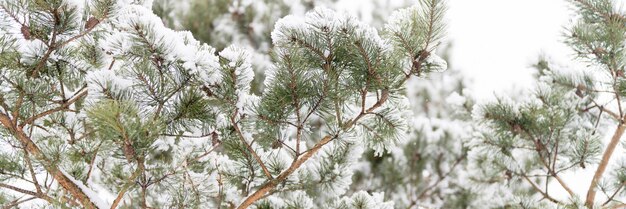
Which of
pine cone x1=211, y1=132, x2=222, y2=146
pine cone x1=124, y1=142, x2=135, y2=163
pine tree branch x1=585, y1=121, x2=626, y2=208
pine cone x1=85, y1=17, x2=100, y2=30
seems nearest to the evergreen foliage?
pine tree branch x1=585, y1=121, x2=626, y2=208

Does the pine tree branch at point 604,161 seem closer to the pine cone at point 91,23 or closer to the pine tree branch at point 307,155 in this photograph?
the pine tree branch at point 307,155

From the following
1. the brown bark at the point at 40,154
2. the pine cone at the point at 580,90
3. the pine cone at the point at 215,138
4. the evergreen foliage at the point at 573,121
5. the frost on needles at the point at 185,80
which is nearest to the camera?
the frost on needles at the point at 185,80

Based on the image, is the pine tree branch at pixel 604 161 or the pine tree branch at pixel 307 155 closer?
the pine tree branch at pixel 307 155

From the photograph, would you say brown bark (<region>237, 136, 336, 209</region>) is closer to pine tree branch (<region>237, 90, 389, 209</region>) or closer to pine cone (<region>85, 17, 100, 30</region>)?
pine tree branch (<region>237, 90, 389, 209</region>)

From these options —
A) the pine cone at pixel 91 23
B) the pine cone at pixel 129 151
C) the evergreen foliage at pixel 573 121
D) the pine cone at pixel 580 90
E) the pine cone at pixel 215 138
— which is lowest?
the pine cone at pixel 129 151

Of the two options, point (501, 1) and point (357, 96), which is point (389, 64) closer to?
point (357, 96)

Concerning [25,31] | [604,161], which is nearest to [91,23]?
[25,31]

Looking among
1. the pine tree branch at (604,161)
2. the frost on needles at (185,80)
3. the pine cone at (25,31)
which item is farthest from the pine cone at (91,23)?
the pine tree branch at (604,161)

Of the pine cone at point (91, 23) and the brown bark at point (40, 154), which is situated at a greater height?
the pine cone at point (91, 23)

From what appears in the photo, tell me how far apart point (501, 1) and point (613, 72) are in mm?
10782

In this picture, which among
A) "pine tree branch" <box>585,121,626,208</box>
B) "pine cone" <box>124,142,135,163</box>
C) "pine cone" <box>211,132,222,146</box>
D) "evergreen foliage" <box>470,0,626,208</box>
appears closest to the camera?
"pine cone" <box>124,142,135,163</box>

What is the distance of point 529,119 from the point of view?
7.20 ft

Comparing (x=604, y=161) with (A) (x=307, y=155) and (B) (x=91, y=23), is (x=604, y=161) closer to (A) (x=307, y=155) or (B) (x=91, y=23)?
(A) (x=307, y=155)

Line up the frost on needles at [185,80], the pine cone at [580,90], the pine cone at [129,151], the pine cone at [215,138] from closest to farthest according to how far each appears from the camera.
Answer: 1. the pine cone at [129,151]
2. the frost on needles at [185,80]
3. the pine cone at [215,138]
4. the pine cone at [580,90]
